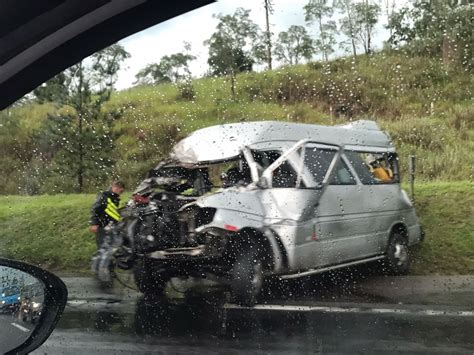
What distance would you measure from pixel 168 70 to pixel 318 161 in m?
0.42

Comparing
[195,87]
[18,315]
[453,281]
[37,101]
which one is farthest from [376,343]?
[37,101]

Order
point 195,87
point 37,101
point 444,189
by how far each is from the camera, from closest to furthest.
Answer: point 444,189 < point 195,87 < point 37,101

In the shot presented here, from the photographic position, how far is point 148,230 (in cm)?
140

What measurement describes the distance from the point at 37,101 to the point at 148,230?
0.47 meters

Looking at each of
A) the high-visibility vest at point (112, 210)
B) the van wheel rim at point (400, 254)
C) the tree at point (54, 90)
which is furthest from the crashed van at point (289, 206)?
the tree at point (54, 90)

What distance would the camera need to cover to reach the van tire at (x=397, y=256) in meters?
1.32

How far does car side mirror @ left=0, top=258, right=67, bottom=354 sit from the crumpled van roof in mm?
514

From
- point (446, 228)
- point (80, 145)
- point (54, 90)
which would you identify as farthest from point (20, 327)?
point (446, 228)

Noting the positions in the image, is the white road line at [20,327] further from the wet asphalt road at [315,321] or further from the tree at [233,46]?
the tree at [233,46]

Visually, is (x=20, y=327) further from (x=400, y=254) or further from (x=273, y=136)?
(x=400, y=254)

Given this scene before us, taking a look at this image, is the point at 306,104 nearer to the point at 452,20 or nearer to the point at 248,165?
the point at 248,165

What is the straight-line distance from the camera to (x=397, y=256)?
52.3 inches

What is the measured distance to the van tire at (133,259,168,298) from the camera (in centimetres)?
142

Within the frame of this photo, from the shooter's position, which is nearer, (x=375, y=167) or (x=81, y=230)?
(x=375, y=167)
